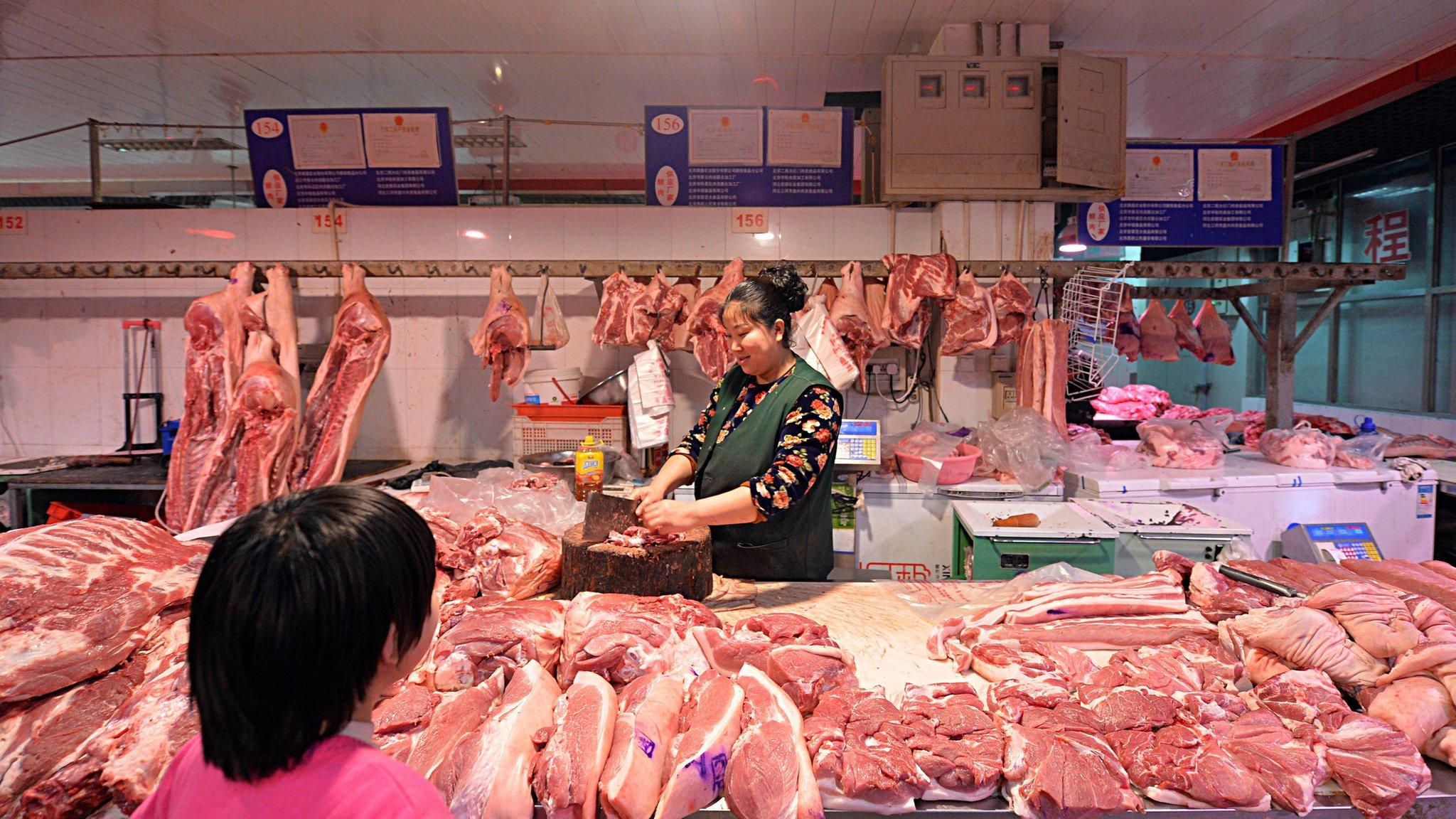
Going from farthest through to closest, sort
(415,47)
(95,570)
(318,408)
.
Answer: (415,47)
(318,408)
(95,570)

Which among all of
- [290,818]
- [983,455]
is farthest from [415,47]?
[290,818]

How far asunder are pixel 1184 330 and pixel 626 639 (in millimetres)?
5399

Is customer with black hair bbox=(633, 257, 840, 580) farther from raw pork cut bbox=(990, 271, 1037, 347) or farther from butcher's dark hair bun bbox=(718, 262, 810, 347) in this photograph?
raw pork cut bbox=(990, 271, 1037, 347)

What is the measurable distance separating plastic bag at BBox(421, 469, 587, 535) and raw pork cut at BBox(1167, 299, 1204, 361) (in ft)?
15.7

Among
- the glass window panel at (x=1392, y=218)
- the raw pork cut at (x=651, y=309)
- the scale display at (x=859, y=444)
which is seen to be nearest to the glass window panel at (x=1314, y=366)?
the glass window panel at (x=1392, y=218)

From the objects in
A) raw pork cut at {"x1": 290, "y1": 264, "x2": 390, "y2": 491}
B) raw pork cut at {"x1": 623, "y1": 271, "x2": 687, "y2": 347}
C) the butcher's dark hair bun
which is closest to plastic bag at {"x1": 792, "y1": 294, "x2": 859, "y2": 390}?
raw pork cut at {"x1": 623, "y1": 271, "x2": 687, "y2": 347}

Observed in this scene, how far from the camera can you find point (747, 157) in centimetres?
538

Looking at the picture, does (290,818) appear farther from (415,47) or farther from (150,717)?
(415,47)

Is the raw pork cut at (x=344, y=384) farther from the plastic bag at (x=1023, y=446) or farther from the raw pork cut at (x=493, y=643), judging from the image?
the plastic bag at (x=1023, y=446)

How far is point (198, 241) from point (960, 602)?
6.06 m

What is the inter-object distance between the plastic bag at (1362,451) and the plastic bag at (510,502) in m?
4.93

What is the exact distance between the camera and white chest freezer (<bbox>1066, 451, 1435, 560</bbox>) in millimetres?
4363

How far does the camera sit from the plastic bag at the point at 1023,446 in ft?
15.0

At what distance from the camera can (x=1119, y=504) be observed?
3744mm
